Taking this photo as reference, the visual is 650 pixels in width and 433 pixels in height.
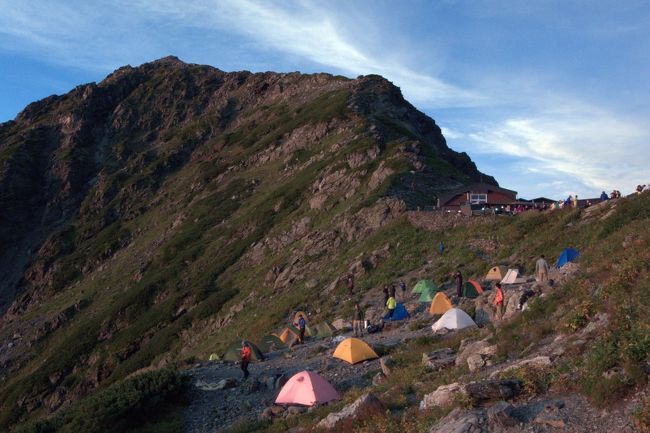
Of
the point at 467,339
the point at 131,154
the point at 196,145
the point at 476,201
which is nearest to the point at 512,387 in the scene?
the point at 467,339

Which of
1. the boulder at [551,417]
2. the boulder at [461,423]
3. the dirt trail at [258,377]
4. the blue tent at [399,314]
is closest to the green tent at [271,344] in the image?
the dirt trail at [258,377]

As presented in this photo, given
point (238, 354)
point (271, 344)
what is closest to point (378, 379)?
point (238, 354)

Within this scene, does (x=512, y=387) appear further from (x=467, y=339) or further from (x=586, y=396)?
(x=467, y=339)

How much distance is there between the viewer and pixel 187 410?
746 inches

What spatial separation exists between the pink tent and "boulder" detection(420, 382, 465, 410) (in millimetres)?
5027

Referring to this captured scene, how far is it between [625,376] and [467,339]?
7991 millimetres

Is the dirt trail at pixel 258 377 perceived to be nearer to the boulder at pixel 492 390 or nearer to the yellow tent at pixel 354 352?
the yellow tent at pixel 354 352

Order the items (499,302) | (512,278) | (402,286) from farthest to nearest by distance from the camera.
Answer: (402,286), (512,278), (499,302)

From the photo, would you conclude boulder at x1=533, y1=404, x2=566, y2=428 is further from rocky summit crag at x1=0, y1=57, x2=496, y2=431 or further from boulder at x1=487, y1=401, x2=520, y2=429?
rocky summit crag at x1=0, y1=57, x2=496, y2=431

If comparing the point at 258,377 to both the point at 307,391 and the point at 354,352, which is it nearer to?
the point at 354,352

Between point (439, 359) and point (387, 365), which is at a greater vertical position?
point (439, 359)

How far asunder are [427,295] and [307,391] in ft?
47.9

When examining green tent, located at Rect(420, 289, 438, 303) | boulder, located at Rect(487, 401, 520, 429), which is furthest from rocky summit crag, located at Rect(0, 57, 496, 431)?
boulder, located at Rect(487, 401, 520, 429)

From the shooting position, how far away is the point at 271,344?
28.0 m
